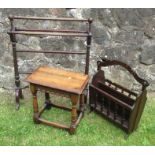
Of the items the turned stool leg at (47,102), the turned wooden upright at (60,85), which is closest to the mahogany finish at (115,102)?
the turned wooden upright at (60,85)

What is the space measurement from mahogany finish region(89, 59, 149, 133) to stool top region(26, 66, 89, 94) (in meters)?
0.26

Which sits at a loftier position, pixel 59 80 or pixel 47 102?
pixel 59 80

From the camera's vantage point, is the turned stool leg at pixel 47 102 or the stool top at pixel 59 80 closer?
the stool top at pixel 59 80

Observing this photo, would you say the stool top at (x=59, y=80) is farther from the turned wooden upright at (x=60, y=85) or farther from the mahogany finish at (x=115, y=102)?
the mahogany finish at (x=115, y=102)

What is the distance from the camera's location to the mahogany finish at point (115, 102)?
2.94 metres

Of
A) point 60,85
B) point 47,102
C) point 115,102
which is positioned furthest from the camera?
point 47,102

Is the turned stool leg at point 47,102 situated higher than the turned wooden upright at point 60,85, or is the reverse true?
the turned wooden upright at point 60,85

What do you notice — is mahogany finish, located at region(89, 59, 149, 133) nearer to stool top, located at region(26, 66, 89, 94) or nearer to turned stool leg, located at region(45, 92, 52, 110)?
stool top, located at region(26, 66, 89, 94)

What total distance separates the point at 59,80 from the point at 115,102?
0.57 meters

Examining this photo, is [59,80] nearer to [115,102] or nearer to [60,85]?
[60,85]

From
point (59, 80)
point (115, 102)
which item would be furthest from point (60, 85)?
point (115, 102)

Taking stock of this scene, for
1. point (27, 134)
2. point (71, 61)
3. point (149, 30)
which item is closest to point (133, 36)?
point (149, 30)

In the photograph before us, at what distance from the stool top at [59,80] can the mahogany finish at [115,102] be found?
26 cm

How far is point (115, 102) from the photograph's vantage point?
3.06 meters
